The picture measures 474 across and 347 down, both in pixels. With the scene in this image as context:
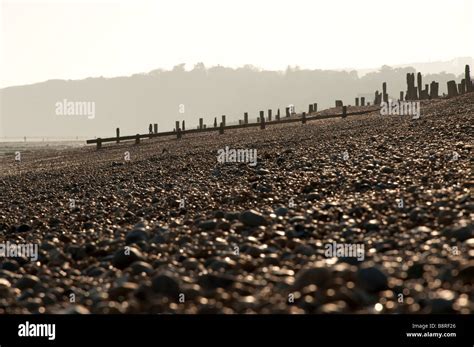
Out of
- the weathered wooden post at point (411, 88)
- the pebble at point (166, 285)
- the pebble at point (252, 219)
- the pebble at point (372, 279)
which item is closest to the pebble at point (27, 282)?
the pebble at point (166, 285)

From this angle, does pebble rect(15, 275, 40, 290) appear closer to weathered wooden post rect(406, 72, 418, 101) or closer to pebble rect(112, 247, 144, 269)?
pebble rect(112, 247, 144, 269)

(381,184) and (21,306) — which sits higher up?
(381,184)

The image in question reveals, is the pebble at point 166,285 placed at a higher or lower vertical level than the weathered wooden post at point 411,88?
lower

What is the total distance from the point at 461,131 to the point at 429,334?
36.4ft

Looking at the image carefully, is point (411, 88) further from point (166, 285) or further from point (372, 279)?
point (166, 285)

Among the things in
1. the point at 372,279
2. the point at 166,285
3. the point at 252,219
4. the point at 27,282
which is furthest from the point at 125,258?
the point at 372,279

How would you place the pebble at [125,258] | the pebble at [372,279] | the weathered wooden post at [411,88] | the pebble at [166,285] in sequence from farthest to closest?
the weathered wooden post at [411,88], the pebble at [125,258], the pebble at [166,285], the pebble at [372,279]

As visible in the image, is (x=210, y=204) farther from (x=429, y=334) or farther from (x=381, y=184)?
(x=429, y=334)

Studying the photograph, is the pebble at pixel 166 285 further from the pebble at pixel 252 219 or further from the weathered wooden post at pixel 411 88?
the weathered wooden post at pixel 411 88

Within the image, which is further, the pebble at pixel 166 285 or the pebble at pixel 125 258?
the pebble at pixel 125 258

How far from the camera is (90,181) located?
52.9ft

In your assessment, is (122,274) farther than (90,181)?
No

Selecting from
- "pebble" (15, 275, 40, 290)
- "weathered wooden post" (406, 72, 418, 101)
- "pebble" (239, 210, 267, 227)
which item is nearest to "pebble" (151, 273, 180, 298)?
"pebble" (15, 275, 40, 290)

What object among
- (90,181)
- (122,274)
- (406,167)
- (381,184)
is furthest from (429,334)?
(90,181)
